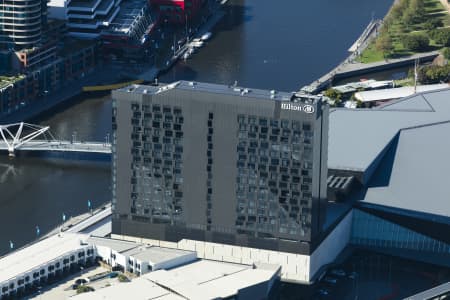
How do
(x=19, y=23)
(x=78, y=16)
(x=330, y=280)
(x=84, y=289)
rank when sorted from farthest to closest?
(x=78, y=16) < (x=19, y=23) < (x=330, y=280) < (x=84, y=289)

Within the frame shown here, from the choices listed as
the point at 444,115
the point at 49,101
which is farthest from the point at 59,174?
the point at 444,115

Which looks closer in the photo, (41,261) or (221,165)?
(41,261)

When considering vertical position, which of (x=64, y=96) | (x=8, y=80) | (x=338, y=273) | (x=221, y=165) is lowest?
(x=338, y=273)

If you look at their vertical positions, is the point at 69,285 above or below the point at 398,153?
below

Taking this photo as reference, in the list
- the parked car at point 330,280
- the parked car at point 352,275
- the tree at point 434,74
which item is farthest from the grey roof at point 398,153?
the tree at point 434,74

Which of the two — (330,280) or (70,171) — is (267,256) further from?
(70,171)

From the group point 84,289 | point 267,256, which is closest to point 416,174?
point 267,256
